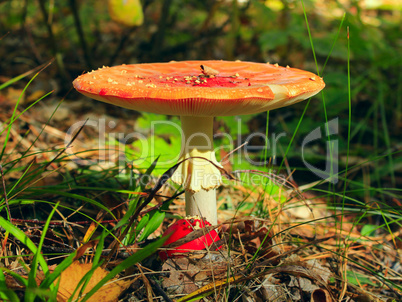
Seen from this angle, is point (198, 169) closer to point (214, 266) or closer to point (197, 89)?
point (214, 266)

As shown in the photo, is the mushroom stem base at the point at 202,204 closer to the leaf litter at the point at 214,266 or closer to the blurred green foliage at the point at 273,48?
the leaf litter at the point at 214,266

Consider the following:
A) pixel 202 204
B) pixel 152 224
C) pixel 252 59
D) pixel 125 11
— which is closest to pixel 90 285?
pixel 152 224

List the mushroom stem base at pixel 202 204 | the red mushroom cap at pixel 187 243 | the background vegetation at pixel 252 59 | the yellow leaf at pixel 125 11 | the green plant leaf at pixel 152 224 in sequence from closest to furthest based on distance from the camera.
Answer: the red mushroom cap at pixel 187 243 → the green plant leaf at pixel 152 224 → the mushroom stem base at pixel 202 204 → the background vegetation at pixel 252 59 → the yellow leaf at pixel 125 11

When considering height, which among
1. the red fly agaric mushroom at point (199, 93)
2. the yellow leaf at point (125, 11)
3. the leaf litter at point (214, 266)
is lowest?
the leaf litter at point (214, 266)

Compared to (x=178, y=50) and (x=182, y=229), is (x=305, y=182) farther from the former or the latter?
(x=178, y=50)

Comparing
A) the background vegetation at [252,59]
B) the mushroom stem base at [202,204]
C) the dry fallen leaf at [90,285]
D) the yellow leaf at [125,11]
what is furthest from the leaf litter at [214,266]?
the yellow leaf at [125,11]

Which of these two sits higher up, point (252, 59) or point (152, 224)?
point (252, 59)

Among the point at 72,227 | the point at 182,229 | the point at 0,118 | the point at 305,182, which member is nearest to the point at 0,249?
the point at 72,227
